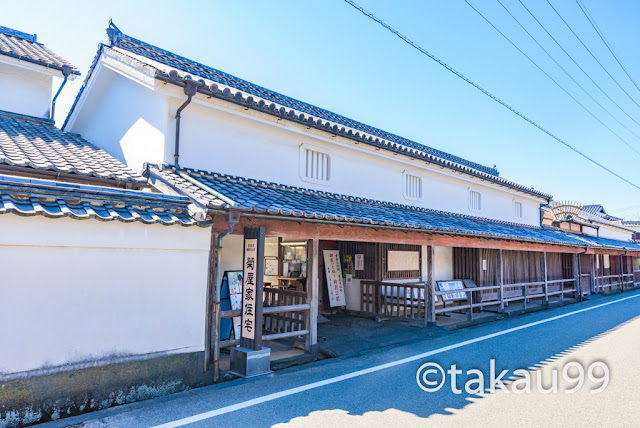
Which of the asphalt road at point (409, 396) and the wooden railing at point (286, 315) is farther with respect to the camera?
the wooden railing at point (286, 315)

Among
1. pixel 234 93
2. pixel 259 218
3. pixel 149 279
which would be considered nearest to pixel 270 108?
pixel 234 93

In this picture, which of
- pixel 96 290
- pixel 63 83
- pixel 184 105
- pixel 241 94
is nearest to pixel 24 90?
Answer: pixel 63 83

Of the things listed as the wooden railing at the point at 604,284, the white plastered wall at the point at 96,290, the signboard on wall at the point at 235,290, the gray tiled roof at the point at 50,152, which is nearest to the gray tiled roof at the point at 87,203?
the white plastered wall at the point at 96,290

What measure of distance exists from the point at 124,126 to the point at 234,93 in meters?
2.96

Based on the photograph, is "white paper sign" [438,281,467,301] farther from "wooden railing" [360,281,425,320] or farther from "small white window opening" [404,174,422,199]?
"small white window opening" [404,174,422,199]

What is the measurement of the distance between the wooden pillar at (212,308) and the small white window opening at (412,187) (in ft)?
27.2

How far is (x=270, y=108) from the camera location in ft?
29.0

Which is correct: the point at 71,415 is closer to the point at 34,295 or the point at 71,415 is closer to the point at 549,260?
the point at 34,295

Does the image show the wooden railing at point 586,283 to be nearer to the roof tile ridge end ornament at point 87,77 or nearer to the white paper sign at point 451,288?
the white paper sign at point 451,288

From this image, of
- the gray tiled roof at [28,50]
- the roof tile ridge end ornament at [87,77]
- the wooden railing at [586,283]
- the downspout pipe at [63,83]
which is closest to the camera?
the roof tile ridge end ornament at [87,77]

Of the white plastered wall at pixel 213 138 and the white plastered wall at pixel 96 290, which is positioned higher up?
the white plastered wall at pixel 213 138

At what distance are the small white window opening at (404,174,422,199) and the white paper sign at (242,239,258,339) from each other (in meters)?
7.84

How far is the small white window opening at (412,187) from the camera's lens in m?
13.6

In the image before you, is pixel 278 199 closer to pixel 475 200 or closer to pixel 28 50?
pixel 28 50
